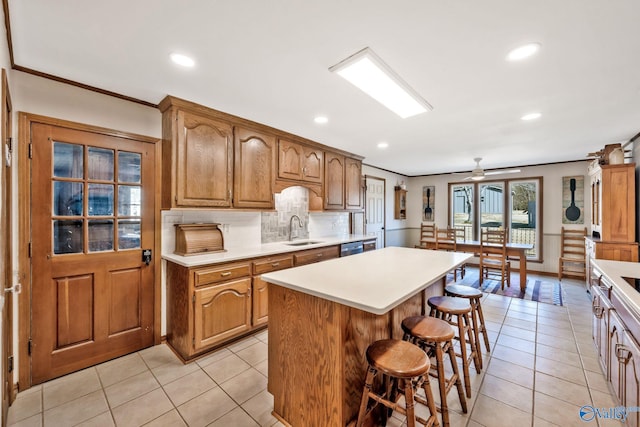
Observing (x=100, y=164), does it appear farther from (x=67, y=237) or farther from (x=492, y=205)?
(x=492, y=205)

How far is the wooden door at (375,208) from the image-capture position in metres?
5.71

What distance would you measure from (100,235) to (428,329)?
8.74 feet

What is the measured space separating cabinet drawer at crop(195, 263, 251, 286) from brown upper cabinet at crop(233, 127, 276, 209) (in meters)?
0.66

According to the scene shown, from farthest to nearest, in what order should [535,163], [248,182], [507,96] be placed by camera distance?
1. [535,163]
2. [248,182]
3. [507,96]

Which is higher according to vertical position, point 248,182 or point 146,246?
point 248,182

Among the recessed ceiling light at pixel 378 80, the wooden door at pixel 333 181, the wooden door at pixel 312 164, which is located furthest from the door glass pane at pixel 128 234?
the wooden door at pixel 333 181

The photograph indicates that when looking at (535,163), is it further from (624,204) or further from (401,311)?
(401,311)

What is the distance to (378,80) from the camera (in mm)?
1901

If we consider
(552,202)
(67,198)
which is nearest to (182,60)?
(67,198)

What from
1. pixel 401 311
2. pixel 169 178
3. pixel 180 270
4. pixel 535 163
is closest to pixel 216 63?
pixel 169 178

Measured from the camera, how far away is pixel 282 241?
3.81 meters

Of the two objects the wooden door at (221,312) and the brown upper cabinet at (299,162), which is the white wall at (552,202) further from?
the wooden door at (221,312)

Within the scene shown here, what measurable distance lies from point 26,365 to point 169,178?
1.69 metres

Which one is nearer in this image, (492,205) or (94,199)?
(94,199)
